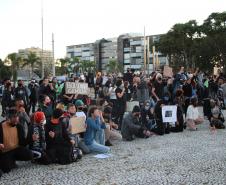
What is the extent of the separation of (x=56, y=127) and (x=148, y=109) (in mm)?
5429

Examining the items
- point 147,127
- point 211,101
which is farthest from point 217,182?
point 211,101

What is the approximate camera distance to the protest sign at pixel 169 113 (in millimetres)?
14109

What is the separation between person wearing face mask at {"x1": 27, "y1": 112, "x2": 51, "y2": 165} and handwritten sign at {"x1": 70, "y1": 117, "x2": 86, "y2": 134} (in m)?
0.99

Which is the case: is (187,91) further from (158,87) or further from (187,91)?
(158,87)

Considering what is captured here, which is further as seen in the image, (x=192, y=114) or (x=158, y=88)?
(x=158, y=88)

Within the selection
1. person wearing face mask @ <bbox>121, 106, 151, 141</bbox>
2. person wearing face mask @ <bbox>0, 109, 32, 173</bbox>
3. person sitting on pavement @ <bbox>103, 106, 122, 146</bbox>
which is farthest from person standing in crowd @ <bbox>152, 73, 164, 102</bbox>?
person wearing face mask @ <bbox>0, 109, 32, 173</bbox>

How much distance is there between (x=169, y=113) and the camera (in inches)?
560

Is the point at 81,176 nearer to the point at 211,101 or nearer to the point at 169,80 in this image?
the point at 211,101

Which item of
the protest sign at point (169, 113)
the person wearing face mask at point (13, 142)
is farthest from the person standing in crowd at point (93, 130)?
the protest sign at point (169, 113)

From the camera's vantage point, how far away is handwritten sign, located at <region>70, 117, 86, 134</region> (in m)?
10.4

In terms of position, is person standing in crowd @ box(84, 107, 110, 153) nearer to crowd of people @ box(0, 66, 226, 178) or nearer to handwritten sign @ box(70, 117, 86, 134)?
crowd of people @ box(0, 66, 226, 178)

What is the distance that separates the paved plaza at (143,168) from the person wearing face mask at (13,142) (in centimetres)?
25

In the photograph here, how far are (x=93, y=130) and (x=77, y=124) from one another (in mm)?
546

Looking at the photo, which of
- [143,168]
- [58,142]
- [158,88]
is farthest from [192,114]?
[58,142]
